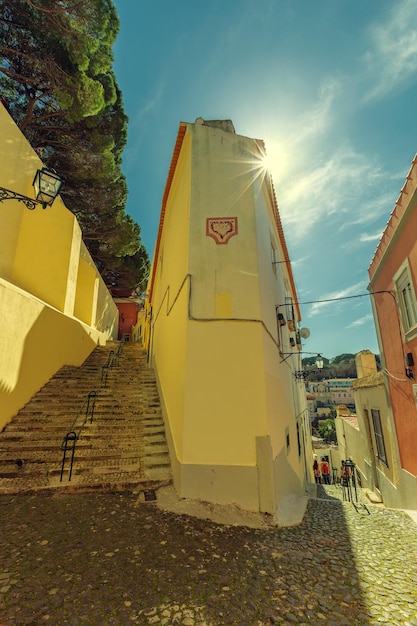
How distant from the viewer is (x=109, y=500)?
4.60 meters

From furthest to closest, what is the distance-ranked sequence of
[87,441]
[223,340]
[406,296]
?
[406,296] → [87,441] → [223,340]

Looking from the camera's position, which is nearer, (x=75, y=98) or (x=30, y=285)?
(x=30, y=285)

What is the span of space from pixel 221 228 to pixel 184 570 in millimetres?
5702

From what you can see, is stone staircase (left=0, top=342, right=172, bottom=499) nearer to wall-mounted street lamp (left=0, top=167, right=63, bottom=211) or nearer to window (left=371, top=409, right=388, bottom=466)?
wall-mounted street lamp (left=0, top=167, right=63, bottom=211)

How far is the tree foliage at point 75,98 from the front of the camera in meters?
10.5

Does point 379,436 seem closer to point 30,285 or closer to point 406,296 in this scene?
point 406,296

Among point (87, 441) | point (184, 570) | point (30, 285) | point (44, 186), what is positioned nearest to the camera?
point (184, 570)

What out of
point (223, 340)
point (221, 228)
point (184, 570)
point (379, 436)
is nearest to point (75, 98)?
point (221, 228)

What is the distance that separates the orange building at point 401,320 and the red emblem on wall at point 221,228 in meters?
3.74

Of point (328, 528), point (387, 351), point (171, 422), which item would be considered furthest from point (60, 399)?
point (387, 351)

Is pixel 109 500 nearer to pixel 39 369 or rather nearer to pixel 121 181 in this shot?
pixel 39 369

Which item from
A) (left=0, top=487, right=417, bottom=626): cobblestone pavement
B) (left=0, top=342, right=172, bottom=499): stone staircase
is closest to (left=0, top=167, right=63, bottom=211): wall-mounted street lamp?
(left=0, top=342, right=172, bottom=499): stone staircase

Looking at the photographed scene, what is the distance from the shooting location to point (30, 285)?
9789 mm

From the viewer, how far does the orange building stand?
20.4 feet
